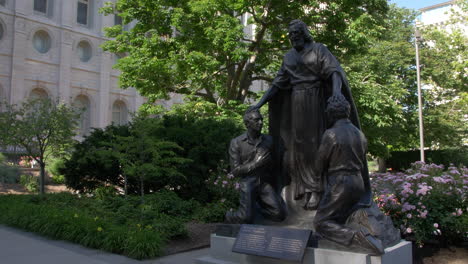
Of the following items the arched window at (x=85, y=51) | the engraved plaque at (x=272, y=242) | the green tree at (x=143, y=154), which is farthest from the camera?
the arched window at (x=85, y=51)

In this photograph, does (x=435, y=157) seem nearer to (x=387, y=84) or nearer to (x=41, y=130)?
(x=387, y=84)

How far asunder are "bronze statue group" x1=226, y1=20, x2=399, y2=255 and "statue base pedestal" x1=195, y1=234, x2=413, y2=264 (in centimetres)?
18

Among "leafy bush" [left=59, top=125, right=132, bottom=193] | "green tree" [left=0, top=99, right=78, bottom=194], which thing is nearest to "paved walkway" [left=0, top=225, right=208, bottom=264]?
"leafy bush" [left=59, top=125, right=132, bottom=193]

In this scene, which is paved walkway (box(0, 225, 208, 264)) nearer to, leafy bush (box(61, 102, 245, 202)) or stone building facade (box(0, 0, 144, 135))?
leafy bush (box(61, 102, 245, 202))

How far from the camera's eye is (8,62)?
30562mm

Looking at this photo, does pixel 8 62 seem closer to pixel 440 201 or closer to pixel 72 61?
pixel 72 61

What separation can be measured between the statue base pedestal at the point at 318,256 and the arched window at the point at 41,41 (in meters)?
32.4

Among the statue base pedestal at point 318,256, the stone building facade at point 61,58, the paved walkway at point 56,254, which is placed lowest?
the paved walkway at point 56,254

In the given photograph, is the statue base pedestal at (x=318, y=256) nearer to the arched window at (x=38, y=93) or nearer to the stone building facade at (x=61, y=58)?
the stone building facade at (x=61, y=58)

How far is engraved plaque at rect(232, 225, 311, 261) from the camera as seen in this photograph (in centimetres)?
509

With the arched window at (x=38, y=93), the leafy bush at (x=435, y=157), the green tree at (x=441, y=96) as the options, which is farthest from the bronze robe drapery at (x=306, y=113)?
the arched window at (x=38, y=93)

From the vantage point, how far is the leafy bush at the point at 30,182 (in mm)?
19156

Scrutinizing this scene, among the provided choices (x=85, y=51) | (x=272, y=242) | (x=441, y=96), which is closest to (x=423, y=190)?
(x=272, y=242)

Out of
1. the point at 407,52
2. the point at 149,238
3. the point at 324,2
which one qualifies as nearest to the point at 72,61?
the point at 324,2
